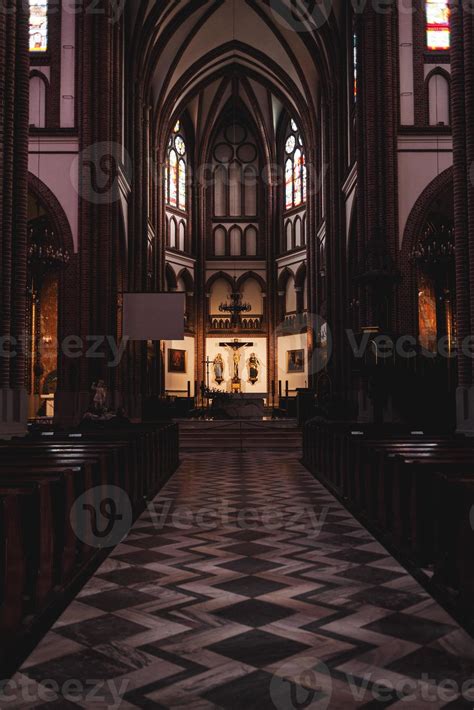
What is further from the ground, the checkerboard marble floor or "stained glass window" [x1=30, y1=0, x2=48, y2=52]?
"stained glass window" [x1=30, y1=0, x2=48, y2=52]

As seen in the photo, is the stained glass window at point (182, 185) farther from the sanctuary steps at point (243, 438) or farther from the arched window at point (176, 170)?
the sanctuary steps at point (243, 438)

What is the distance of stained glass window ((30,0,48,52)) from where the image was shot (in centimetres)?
1888

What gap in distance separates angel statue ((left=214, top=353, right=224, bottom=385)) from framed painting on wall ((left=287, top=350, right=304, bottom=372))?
12.0ft

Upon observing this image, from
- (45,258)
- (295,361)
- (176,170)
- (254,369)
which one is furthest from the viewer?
(176,170)

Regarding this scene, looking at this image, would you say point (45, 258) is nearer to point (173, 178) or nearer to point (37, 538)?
point (37, 538)

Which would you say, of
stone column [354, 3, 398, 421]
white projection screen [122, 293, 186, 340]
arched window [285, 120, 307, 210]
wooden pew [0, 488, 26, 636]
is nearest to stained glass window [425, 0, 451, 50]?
stone column [354, 3, 398, 421]

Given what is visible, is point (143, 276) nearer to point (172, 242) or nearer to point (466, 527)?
point (172, 242)

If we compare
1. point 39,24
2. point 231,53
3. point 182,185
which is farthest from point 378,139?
point 182,185

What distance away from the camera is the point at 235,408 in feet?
91.0

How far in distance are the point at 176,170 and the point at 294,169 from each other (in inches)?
253

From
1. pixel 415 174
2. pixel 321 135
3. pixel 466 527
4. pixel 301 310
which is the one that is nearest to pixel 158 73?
pixel 321 135

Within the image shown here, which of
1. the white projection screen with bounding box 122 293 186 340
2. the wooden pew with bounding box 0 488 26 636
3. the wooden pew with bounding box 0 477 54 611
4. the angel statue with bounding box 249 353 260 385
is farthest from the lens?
the angel statue with bounding box 249 353 260 385

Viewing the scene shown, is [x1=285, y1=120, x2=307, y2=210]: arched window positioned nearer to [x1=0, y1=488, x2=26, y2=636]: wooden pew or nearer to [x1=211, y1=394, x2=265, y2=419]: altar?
[x1=211, y1=394, x2=265, y2=419]: altar

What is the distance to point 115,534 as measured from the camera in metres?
6.45
